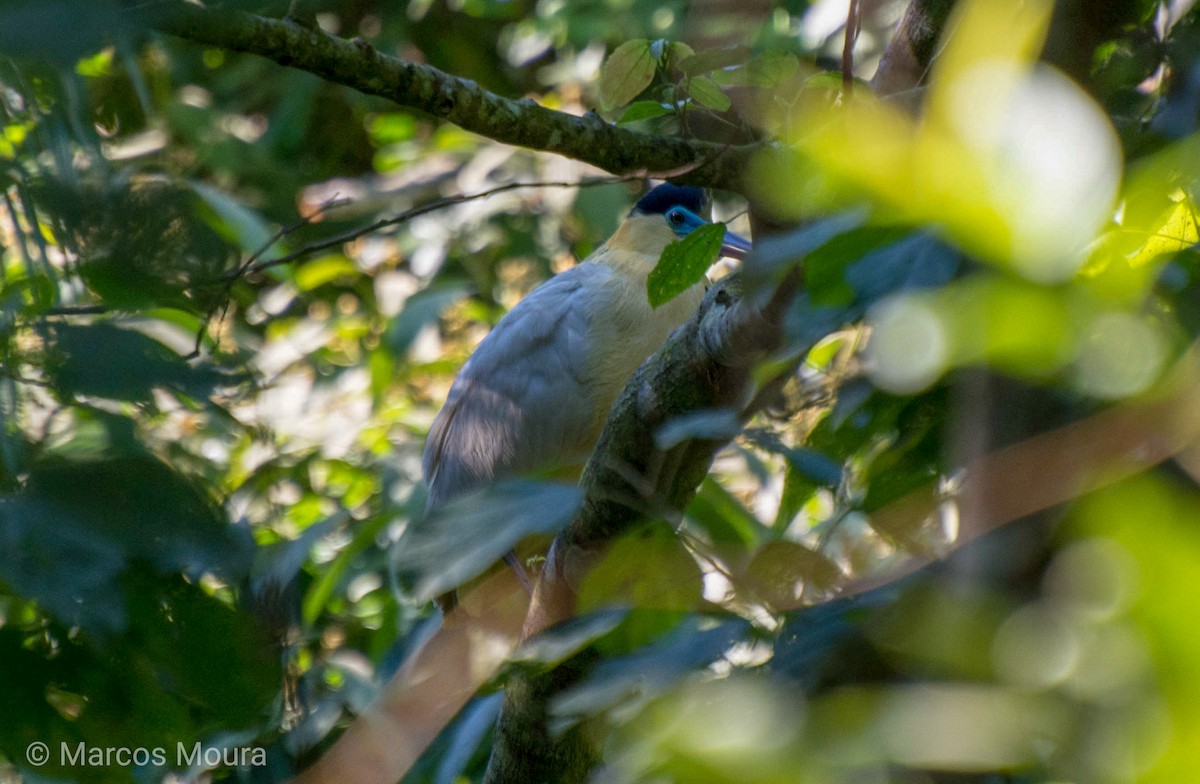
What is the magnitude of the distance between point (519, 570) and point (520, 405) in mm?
520

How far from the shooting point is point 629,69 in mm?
1867

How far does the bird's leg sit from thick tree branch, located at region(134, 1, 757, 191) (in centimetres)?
127

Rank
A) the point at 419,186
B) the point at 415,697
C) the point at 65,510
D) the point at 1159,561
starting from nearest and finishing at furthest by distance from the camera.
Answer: the point at 1159,561 → the point at 65,510 → the point at 415,697 → the point at 419,186

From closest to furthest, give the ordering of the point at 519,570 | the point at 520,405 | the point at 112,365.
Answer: the point at 112,365
the point at 519,570
the point at 520,405

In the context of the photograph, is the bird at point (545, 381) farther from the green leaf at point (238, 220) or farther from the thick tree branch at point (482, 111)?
the thick tree branch at point (482, 111)

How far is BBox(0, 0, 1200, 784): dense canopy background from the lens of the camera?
51 cm

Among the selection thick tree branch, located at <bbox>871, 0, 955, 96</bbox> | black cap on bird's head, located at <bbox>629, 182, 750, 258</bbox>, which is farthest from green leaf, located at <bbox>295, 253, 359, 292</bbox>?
thick tree branch, located at <bbox>871, 0, 955, 96</bbox>

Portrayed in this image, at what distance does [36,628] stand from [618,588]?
A: 25.9 inches

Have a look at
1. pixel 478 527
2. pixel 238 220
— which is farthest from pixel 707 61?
pixel 238 220

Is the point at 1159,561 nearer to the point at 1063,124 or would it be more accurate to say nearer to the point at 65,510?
the point at 1063,124

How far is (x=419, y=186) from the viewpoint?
474 cm

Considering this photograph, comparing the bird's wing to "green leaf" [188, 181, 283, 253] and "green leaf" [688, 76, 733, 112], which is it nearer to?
"green leaf" [188, 181, 283, 253]

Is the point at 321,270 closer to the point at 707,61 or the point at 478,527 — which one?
the point at 707,61

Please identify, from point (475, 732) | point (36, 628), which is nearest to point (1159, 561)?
point (36, 628)
